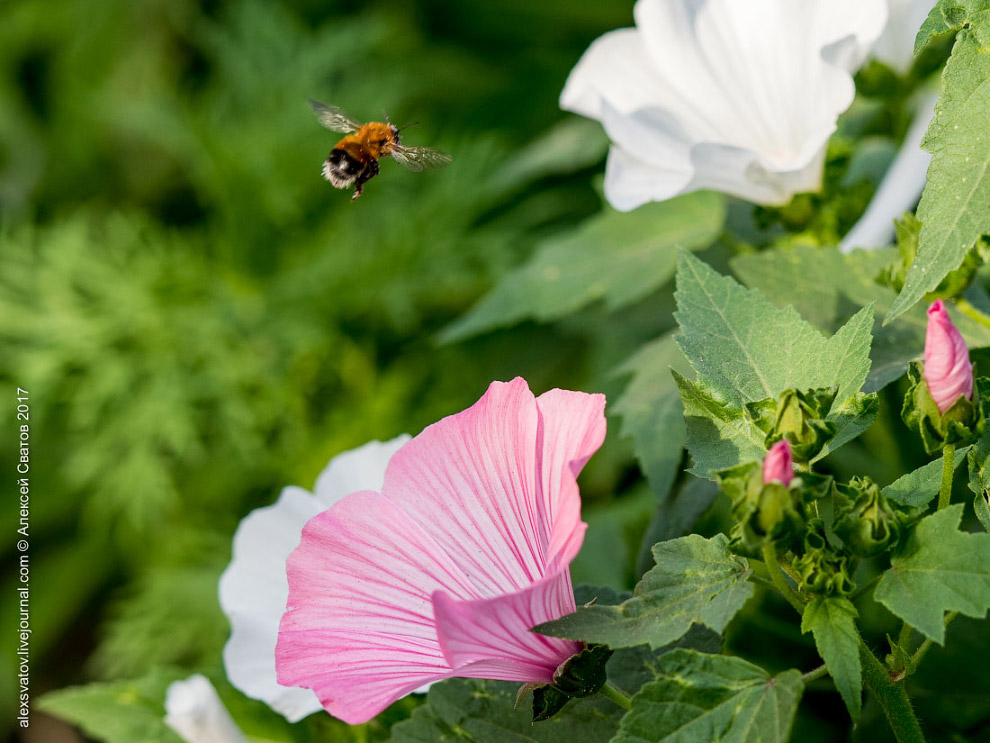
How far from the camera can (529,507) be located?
43 cm

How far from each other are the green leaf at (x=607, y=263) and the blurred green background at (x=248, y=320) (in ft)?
0.55

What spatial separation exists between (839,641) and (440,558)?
6.7 inches

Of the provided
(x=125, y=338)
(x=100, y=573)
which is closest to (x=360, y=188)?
(x=125, y=338)

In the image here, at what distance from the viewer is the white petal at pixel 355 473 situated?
0.57 meters

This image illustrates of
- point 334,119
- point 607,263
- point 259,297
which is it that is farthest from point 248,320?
point 607,263

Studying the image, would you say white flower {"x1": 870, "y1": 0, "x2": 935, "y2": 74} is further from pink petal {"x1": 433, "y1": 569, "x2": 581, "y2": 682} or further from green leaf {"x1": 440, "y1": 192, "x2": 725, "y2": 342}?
pink petal {"x1": 433, "y1": 569, "x2": 581, "y2": 682}

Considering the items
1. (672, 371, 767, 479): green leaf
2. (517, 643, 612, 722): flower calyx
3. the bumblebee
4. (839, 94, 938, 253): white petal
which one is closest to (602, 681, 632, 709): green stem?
(517, 643, 612, 722): flower calyx

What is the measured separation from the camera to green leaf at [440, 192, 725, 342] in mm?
784

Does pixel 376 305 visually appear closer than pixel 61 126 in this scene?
Yes

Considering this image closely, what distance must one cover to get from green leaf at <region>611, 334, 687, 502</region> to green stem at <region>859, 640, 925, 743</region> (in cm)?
19

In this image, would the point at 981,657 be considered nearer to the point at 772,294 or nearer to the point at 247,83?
the point at 772,294

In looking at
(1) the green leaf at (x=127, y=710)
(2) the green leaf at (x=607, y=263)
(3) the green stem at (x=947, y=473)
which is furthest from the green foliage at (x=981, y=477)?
(1) the green leaf at (x=127, y=710)

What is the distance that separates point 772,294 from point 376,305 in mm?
798

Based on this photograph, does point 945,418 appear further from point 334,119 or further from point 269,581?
point 334,119
